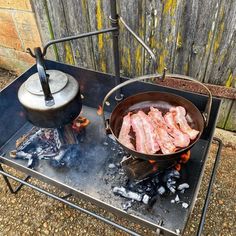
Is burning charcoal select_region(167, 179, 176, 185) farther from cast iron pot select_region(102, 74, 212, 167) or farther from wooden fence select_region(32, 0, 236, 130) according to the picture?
wooden fence select_region(32, 0, 236, 130)

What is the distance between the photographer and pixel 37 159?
7.93 feet

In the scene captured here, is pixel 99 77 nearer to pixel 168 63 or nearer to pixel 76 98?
pixel 76 98

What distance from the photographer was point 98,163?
7.80 feet

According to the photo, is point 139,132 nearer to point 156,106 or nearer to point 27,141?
point 156,106

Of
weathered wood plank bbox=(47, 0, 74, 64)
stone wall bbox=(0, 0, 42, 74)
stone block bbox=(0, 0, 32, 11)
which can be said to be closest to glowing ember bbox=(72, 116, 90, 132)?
weathered wood plank bbox=(47, 0, 74, 64)

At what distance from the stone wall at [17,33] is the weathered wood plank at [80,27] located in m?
0.61

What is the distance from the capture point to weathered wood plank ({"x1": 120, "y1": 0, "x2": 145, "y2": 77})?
8.43 ft

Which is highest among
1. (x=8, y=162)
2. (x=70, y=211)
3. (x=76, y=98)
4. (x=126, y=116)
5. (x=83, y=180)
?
(x=76, y=98)

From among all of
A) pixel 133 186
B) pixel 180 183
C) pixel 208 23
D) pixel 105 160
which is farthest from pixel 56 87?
pixel 208 23

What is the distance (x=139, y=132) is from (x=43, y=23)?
2043 mm

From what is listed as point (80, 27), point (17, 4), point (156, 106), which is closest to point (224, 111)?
point (156, 106)

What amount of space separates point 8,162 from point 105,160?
0.84m

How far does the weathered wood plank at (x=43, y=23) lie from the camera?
10.0ft

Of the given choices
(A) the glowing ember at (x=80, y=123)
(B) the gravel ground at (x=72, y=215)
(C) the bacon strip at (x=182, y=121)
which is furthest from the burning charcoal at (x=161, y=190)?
(A) the glowing ember at (x=80, y=123)
